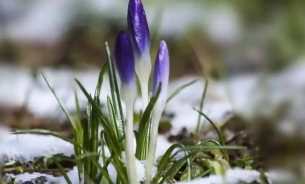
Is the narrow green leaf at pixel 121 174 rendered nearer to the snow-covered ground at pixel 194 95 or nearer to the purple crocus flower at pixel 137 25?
the purple crocus flower at pixel 137 25

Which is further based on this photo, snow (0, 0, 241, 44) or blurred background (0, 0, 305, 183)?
snow (0, 0, 241, 44)

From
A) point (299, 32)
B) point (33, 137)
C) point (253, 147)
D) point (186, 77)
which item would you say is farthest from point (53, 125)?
point (299, 32)

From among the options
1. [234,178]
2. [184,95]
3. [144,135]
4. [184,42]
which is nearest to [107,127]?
[144,135]

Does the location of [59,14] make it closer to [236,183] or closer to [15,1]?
[15,1]

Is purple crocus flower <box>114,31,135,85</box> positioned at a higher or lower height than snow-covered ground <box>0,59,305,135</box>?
lower

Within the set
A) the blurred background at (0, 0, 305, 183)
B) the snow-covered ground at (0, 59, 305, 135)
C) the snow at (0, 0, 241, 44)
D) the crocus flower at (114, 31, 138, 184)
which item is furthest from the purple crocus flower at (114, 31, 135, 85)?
the snow at (0, 0, 241, 44)

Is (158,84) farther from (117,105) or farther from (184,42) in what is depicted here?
(184,42)

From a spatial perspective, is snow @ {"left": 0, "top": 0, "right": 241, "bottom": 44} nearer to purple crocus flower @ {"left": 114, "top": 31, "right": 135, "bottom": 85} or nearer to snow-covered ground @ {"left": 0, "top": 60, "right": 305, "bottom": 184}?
snow-covered ground @ {"left": 0, "top": 60, "right": 305, "bottom": 184}
